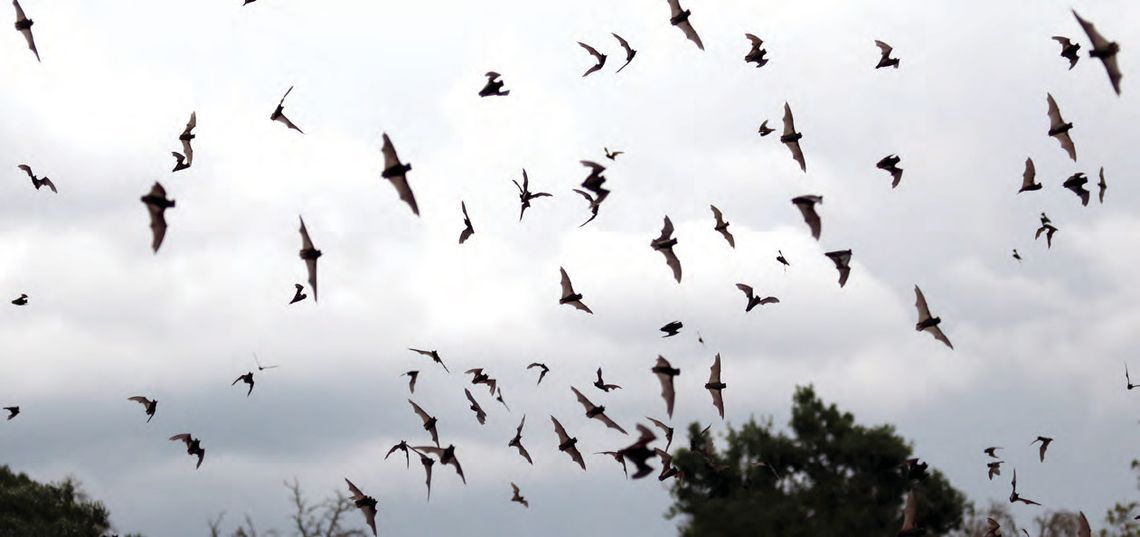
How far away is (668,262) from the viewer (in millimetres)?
20328

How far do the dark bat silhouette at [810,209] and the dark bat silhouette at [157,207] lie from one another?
343 inches

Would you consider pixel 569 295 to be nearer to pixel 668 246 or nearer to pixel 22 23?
pixel 668 246

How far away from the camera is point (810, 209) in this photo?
19.2 metres

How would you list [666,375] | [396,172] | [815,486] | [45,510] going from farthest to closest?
[815,486] < [45,510] < [666,375] < [396,172]

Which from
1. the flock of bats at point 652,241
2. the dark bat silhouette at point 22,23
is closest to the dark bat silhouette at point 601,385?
the flock of bats at point 652,241

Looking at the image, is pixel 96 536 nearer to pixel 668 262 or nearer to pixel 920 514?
pixel 668 262

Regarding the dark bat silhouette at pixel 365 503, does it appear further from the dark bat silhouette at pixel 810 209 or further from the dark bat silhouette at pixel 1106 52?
the dark bat silhouette at pixel 1106 52

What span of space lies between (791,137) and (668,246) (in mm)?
2830

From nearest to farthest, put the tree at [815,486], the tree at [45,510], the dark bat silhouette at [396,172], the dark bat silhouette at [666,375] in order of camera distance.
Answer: the dark bat silhouette at [396,172] → the dark bat silhouette at [666,375] → the tree at [45,510] → the tree at [815,486]

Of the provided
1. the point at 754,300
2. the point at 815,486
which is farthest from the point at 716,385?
the point at 815,486

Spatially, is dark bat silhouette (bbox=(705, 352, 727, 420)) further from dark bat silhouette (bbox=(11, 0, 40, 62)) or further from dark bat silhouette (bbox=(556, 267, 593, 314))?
dark bat silhouette (bbox=(11, 0, 40, 62))

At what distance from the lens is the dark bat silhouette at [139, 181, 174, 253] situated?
1644cm

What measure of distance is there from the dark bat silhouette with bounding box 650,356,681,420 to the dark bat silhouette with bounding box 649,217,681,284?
6.14 feet

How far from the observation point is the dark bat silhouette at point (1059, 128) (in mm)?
20188
